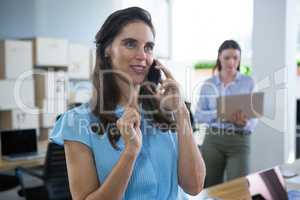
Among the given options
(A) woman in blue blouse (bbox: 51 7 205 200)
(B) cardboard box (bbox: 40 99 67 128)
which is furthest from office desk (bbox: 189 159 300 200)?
(B) cardboard box (bbox: 40 99 67 128)

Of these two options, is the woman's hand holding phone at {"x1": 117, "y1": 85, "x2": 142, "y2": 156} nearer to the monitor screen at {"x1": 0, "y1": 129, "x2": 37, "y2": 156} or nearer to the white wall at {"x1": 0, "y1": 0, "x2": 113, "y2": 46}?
the monitor screen at {"x1": 0, "y1": 129, "x2": 37, "y2": 156}

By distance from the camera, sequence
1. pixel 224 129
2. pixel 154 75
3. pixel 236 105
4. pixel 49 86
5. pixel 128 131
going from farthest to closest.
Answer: pixel 49 86 → pixel 224 129 → pixel 236 105 → pixel 154 75 → pixel 128 131

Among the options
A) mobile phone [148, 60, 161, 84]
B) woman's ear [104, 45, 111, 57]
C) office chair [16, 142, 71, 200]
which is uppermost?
woman's ear [104, 45, 111, 57]

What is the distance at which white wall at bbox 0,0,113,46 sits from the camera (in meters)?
4.31

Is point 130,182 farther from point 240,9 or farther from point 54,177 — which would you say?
point 240,9

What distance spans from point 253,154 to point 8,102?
265 cm

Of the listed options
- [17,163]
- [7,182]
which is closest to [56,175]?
[17,163]

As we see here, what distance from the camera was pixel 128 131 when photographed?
880mm

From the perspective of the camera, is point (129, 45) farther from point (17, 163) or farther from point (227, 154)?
point (17, 163)

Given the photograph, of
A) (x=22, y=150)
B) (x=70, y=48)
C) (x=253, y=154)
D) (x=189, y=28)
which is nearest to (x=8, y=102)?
(x=70, y=48)

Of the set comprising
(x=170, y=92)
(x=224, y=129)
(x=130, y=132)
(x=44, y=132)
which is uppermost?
(x=170, y=92)

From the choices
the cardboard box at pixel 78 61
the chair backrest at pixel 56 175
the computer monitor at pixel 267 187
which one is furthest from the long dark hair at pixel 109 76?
the cardboard box at pixel 78 61

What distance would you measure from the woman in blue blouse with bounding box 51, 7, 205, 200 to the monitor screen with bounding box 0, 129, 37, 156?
1.79 metres

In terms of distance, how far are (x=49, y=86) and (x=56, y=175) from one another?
202cm
